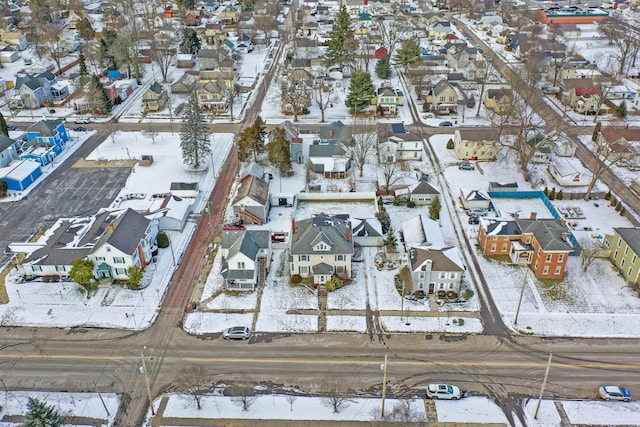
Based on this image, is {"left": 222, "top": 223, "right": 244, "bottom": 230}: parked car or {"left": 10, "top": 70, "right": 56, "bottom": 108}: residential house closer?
{"left": 222, "top": 223, "right": 244, "bottom": 230}: parked car

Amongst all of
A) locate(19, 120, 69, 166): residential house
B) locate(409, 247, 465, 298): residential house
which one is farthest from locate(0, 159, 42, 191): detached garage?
locate(409, 247, 465, 298): residential house

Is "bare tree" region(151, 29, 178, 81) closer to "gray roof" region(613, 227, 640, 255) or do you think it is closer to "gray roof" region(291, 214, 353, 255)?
"gray roof" region(291, 214, 353, 255)

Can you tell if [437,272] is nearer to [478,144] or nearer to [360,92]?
[478,144]

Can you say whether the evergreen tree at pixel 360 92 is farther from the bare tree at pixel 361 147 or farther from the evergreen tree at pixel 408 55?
the evergreen tree at pixel 408 55

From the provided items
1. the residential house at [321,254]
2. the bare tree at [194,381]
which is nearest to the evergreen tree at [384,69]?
the residential house at [321,254]

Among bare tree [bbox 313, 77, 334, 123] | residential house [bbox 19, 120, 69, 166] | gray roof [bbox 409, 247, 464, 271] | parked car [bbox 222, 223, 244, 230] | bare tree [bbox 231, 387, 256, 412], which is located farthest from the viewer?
bare tree [bbox 313, 77, 334, 123]

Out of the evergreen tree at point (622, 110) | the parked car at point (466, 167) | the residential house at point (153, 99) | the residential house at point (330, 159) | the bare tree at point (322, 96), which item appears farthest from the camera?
the residential house at point (153, 99)

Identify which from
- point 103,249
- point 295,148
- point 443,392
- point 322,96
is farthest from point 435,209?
point 322,96
